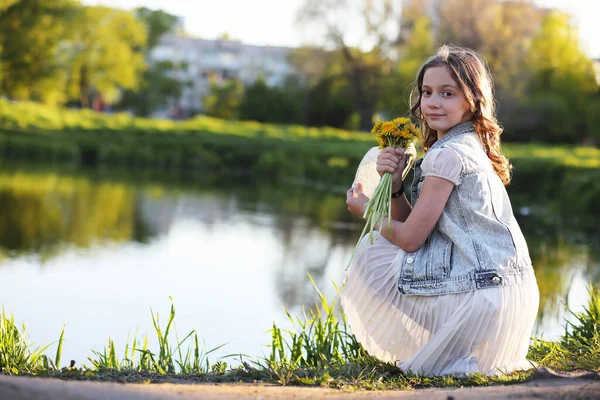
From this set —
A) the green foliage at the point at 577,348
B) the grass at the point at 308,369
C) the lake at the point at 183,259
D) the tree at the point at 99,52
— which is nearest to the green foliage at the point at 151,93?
the tree at the point at 99,52

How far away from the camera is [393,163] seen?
3.75 meters

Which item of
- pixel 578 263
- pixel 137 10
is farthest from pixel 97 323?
pixel 137 10

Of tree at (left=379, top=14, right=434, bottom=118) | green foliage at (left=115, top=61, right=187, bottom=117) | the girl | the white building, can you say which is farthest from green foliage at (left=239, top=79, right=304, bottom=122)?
the girl

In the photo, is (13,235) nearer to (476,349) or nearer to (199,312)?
(199,312)

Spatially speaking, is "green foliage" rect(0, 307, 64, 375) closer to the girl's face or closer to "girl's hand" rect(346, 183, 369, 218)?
"girl's hand" rect(346, 183, 369, 218)

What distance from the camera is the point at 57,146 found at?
2566cm

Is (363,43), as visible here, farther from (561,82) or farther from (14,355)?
(14,355)

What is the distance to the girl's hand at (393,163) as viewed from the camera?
12.3 feet

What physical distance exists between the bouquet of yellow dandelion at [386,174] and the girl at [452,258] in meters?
0.06

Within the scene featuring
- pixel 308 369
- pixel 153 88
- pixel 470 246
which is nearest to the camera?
pixel 470 246

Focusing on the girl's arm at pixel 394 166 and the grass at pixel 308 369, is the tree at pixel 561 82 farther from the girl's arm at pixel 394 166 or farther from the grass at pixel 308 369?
the girl's arm at pixel 394 166

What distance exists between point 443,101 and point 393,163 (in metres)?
0.34

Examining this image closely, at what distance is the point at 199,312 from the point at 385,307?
3.77 meters

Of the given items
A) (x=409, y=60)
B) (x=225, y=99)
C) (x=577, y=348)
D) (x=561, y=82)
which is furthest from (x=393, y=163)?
(x=225, y=99)
